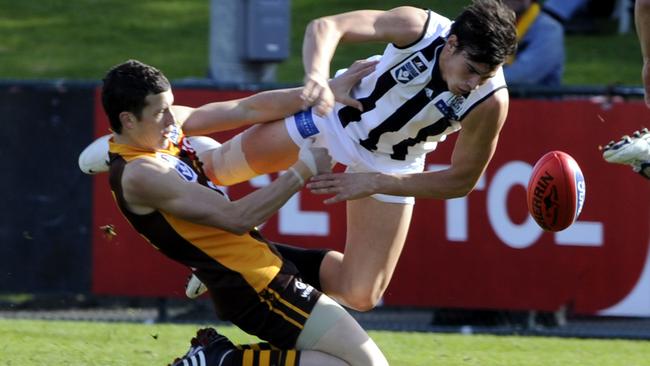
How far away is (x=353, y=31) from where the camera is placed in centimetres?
579

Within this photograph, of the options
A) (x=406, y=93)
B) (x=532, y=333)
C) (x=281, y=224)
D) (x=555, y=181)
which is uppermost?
(x=406, y=93)

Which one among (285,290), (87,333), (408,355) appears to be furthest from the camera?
(87,333)

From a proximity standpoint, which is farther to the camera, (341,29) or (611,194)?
(611,194)

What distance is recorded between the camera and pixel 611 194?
8.46m

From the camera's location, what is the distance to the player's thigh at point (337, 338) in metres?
5.47

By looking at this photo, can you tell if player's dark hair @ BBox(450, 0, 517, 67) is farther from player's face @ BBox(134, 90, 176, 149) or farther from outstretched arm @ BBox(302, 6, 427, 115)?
player's face @ BBox(134, 90, 176, 149)

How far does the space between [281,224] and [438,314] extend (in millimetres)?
1157

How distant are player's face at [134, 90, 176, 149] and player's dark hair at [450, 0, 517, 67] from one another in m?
1.22

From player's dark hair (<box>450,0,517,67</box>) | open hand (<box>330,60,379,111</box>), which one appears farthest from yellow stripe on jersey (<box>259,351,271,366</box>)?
player's dark hair (<box>450,0,517,67</box>)

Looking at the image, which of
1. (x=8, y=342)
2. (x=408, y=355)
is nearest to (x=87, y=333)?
(x=8, y=342)

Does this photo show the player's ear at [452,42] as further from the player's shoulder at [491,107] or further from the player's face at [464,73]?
the player's shoulder at [491,107]

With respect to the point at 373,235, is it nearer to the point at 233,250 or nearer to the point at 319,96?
the point at 233,250

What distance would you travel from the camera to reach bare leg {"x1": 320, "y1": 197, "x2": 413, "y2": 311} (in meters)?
6.32

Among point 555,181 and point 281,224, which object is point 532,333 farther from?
point 555,181
